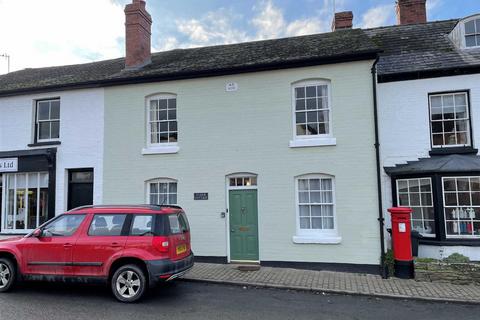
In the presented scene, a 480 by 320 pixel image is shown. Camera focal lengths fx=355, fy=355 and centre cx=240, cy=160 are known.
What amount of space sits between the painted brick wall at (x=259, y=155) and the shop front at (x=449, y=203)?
165 cm

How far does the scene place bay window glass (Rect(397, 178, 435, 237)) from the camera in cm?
994

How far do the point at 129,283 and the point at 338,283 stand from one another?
473cm

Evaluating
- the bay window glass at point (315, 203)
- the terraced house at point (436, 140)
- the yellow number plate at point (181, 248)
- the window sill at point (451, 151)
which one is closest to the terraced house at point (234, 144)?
the bay window glass at point (315, 203)

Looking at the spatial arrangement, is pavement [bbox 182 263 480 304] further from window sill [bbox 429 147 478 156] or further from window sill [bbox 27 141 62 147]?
window sill [bbox 27 141 62 147]

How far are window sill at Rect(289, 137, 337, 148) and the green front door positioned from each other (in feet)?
5.99

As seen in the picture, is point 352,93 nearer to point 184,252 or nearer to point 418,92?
point 418,92

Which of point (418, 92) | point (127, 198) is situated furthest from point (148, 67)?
point (418, 92)

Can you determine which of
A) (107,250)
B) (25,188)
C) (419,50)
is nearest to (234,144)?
(107,250)

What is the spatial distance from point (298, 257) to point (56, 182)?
8367 mm

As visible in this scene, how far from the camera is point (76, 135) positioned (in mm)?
12023

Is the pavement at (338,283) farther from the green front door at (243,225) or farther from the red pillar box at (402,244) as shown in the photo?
the green front door at (243,225)

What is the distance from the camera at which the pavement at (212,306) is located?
625 cm

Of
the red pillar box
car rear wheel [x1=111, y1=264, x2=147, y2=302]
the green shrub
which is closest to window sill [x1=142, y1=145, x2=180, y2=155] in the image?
car rear wheel [x1=111, y1=264, x2=147, y2=302]

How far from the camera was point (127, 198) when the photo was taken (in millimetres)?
11359
